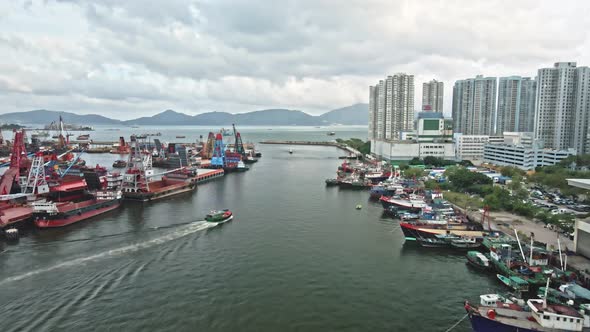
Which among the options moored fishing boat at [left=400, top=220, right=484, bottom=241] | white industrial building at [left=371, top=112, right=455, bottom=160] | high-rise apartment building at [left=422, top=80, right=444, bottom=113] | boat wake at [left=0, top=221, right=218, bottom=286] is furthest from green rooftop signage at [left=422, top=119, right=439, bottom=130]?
boat wake at [left=0, top=221, right=218, bottom=286]

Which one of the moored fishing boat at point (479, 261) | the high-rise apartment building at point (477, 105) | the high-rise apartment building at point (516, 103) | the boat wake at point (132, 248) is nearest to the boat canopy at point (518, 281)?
the moored fishing boat at point (479, 261)

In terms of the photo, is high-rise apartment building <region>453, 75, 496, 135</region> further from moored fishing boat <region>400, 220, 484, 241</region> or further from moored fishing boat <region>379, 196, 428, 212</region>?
moored fishing boat <region>400, 220, 484, 241</region>

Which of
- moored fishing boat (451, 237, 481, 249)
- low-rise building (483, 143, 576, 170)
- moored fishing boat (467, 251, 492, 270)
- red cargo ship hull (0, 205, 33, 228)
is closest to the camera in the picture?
moored fishing boat (467, 251, 492, 270)

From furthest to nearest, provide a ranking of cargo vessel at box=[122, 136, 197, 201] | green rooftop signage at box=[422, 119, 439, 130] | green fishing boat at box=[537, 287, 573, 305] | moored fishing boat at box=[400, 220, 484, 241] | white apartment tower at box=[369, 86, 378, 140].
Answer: white apartment tower at box=[369, 86, 378, 140] < green rooftop signage at box=[422, 119, 439, 130] < cargo vessel at box=[122, 136, 197, 201] < moored fishing boat at box=[400, 220, 484, 241] < green fishing boat at box=[537, 287, 573, 305]

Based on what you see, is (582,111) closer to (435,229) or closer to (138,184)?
(435,229)

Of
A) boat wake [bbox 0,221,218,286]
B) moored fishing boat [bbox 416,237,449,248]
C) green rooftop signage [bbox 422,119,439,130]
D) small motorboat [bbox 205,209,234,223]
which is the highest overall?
green rooftop signage [bbox 422,119,439,130]
